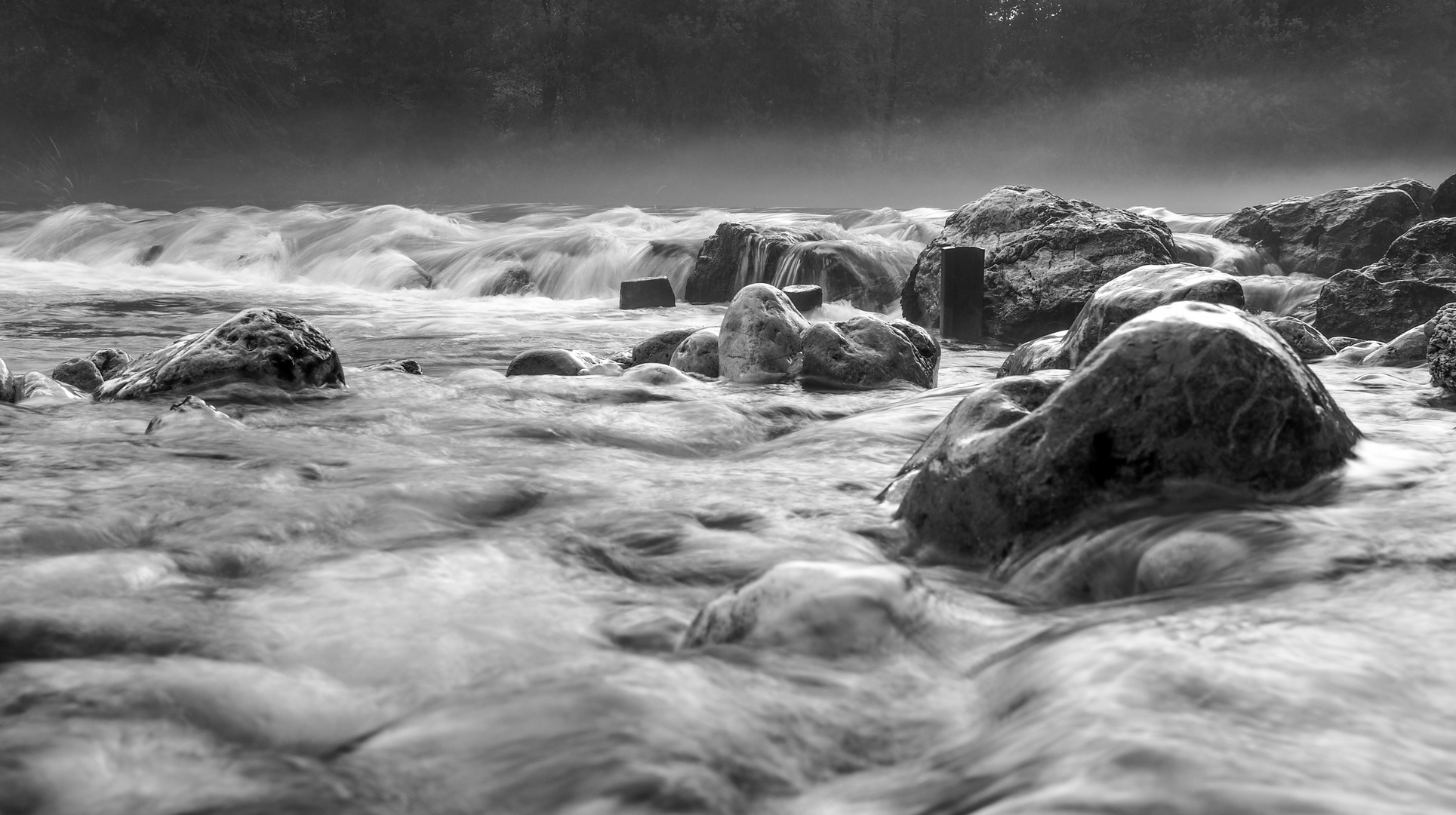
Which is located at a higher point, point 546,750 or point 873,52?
point 873,52

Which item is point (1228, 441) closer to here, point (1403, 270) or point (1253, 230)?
point (1403, 270)

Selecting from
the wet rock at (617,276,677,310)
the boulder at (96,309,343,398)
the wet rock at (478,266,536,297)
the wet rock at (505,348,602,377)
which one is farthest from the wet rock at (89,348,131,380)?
the wet rock at (478,266,536,297)

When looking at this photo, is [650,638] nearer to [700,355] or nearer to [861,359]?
[861,359]

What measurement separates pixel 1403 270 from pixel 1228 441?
6.15 m

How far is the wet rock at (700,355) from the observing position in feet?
19.2

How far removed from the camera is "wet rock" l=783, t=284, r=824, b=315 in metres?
9.58

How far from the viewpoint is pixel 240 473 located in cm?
348

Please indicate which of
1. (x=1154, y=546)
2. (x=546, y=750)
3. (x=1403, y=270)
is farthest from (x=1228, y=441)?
(x=1403, y=270)

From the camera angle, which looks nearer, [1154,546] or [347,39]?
[1154,546]

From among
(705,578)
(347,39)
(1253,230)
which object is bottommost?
(705,578)

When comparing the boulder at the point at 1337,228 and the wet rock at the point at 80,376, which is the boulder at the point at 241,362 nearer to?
the wet rock at the point at 80,376

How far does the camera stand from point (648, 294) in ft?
37.5

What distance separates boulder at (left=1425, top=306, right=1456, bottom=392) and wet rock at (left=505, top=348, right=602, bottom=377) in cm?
389

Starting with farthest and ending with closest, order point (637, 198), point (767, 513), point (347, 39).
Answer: point (637, 198) → point (347, 39) → point (767, 513)
